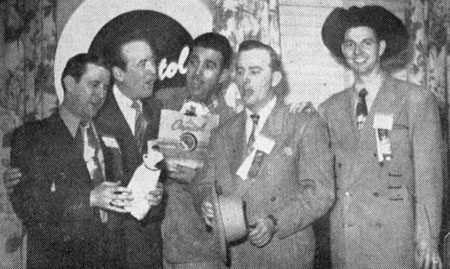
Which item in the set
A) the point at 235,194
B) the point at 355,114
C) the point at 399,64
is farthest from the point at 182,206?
the point at 399,64

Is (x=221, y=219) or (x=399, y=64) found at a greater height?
(x=399, y=64)

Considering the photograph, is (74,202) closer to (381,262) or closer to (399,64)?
(381,262)

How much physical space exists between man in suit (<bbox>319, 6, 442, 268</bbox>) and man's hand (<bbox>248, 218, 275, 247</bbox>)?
20.0 inches

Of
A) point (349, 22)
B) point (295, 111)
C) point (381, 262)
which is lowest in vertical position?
point (381, 262)

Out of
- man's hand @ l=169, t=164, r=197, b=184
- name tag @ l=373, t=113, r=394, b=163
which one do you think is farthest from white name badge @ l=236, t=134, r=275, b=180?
Answer: name tag @ l=373, t=113, r=394, b=163

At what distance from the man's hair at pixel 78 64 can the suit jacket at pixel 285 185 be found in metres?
0.94

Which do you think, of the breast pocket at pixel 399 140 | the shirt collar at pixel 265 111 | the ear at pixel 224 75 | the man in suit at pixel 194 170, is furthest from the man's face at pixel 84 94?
the breast pocket at pixel 399 140

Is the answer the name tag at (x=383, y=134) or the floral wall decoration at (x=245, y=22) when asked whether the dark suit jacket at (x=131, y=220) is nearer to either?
the floral wall decoration at (x=245, y=22)

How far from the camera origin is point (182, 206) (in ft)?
11.0

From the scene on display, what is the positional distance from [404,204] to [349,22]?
118 cm

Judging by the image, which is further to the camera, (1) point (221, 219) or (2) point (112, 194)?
(2) point (112, 194)

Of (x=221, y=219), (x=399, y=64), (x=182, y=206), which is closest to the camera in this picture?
(x=221, y=219)

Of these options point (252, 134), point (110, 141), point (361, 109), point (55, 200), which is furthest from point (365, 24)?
point (55, 200)

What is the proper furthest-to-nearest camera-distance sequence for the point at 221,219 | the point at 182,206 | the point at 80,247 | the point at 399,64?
the point at 399,64
the point at 182,206
the point at 80,247
the point at 221,219
